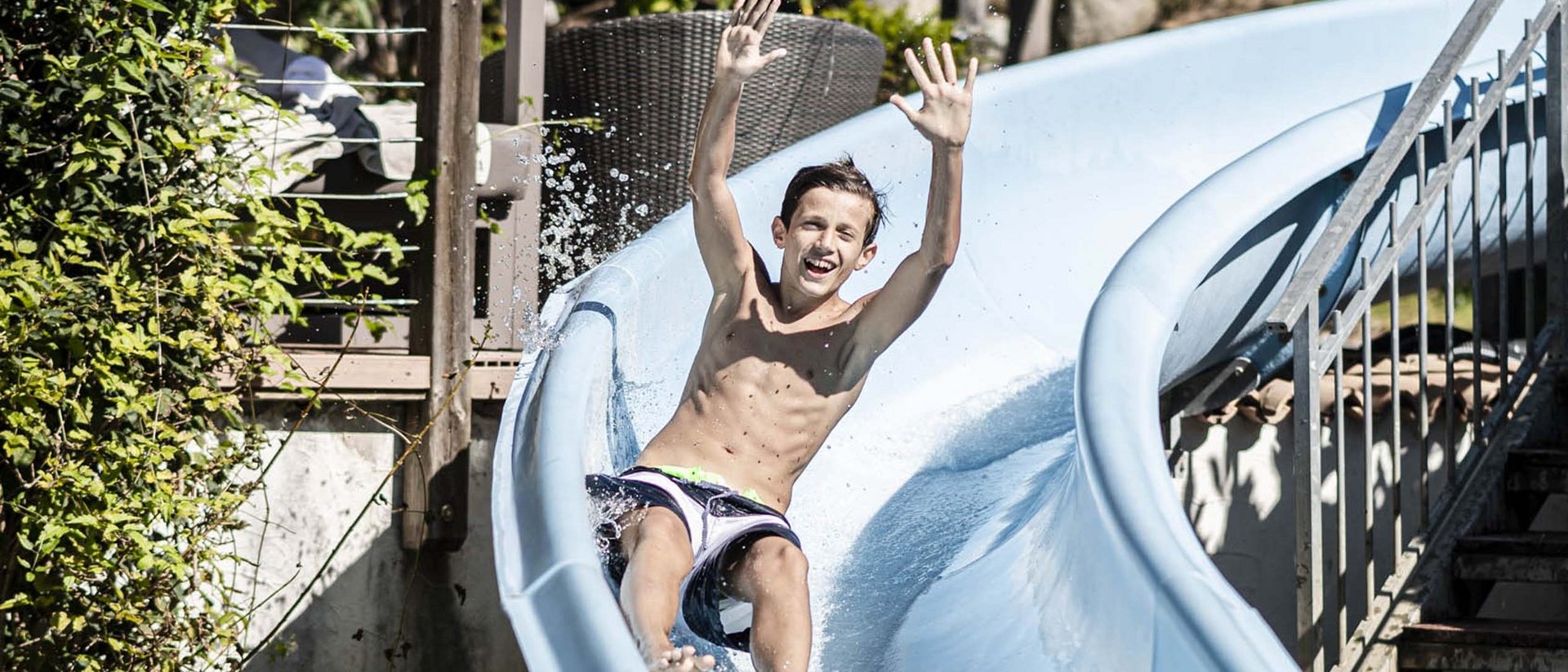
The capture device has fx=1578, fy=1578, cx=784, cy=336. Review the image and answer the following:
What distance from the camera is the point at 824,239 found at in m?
3.12

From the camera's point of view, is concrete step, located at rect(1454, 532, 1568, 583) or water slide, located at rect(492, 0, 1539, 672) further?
concrete step, located at rect(1454, 532, 1568, 583)

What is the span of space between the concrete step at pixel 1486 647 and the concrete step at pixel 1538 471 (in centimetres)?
43

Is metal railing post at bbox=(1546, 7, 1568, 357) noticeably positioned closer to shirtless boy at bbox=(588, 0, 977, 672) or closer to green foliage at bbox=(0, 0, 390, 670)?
shirtless boy at bbox=(588, 0, 977, 672)

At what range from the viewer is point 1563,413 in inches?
143

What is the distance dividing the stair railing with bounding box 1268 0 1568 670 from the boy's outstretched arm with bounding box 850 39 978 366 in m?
0.61

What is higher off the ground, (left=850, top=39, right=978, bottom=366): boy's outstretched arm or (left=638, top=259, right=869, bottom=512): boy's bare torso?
(left=850, top=39, right=978, bottom=366): boy's outstretched arm

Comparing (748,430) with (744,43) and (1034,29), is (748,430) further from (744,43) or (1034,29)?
Result: (1034,29)

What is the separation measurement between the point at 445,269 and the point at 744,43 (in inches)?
44.5

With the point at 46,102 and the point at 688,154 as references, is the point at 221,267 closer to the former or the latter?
the point at 46,102

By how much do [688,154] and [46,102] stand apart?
204 cm

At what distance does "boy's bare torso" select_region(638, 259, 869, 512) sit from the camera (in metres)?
2.97

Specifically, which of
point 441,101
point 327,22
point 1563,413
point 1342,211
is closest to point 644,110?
point 441,101

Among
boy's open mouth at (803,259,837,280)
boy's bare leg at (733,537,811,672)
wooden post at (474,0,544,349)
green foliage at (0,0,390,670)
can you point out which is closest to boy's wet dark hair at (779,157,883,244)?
boy's open mouth at (803,259,837,280)

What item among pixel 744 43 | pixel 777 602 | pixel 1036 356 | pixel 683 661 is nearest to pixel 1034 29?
pixel 1036 356
